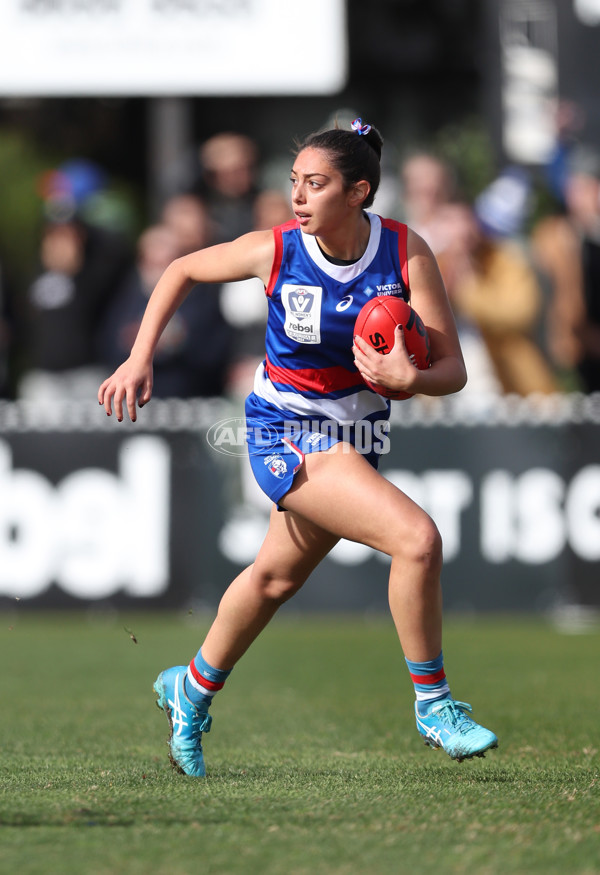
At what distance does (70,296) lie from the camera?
1139 cm

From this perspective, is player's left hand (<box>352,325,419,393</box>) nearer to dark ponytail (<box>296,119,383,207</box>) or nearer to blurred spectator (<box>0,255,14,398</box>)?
dark ponytail (<box>296,119,383,207</box>)

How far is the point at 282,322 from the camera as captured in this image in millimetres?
4605

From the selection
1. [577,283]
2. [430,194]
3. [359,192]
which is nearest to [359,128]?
[359,192]

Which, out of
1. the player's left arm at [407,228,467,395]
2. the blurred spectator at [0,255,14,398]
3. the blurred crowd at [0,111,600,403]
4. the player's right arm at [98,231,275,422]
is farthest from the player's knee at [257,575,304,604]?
the blurred spectator at [0,255,14,398]

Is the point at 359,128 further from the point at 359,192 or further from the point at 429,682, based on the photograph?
the point at 429,682

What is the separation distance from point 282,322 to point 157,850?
6.19ft

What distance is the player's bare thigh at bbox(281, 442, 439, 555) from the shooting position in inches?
169

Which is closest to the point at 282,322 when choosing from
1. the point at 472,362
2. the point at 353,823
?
the point at 353,823

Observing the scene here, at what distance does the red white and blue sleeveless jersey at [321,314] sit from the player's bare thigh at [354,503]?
0.20 m

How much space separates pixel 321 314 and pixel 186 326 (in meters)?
6.46

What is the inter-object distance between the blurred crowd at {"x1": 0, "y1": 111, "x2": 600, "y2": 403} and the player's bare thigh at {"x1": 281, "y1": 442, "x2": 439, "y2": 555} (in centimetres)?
614

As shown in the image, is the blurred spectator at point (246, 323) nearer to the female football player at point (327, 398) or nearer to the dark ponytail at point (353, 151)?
the female football player at point (327, 398)

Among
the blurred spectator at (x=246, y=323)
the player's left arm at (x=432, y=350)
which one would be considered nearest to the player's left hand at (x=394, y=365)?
the player's left arm at (x=432, y=350)

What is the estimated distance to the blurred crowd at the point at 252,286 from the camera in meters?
10.7
